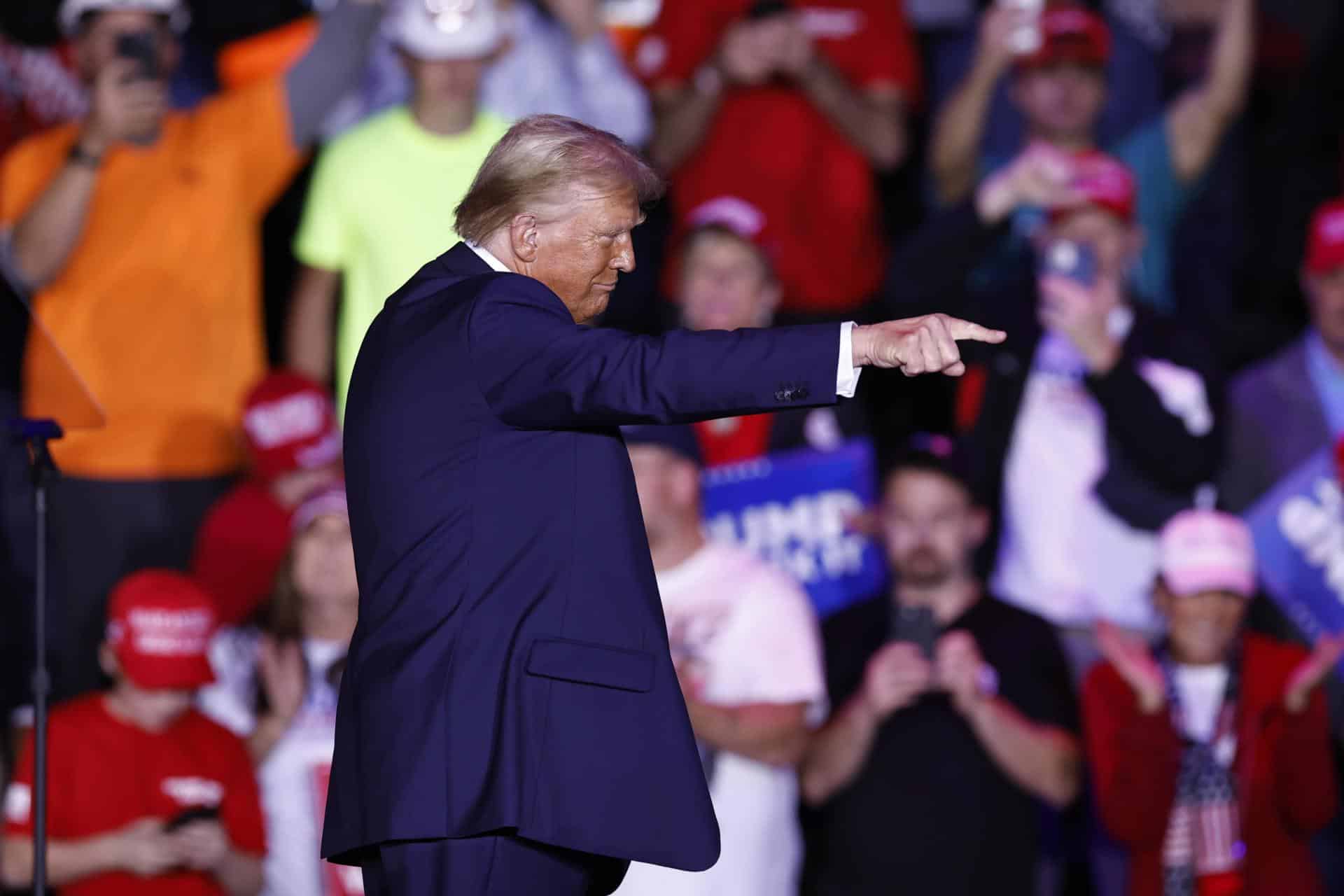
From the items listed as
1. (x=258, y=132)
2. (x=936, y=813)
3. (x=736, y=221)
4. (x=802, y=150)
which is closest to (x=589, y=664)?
(x=936, y=813)

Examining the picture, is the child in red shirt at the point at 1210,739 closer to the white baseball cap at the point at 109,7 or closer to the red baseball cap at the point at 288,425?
the red baseball cap at the point at 288,425

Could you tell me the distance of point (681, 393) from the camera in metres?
2.43

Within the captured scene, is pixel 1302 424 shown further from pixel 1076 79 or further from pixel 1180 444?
pixel 1076 79

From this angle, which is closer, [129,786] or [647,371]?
[647,371]

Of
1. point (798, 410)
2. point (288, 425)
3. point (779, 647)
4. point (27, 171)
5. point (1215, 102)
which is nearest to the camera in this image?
point (798, 410)

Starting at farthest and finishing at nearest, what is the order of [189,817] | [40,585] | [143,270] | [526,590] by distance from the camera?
[143,270], [189,817], [40,585], [526,590]

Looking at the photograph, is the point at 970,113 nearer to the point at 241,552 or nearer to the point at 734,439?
the point at 734,439

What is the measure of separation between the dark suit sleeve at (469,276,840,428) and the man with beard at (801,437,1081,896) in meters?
2.34

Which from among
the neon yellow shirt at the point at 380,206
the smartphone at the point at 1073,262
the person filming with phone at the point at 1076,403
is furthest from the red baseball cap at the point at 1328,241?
the neon yellow shirt at the point at 380,206

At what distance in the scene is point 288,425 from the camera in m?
5.29

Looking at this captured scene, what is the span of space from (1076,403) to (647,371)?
3190 mm

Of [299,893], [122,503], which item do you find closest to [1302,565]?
[299,893]

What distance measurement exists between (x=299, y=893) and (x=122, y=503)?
1179mm

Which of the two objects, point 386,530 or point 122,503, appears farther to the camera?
point 122,503
